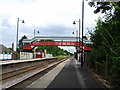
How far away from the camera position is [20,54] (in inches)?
2441

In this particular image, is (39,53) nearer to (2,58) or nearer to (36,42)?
(36,42)

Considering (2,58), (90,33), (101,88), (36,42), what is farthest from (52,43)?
(101,88)

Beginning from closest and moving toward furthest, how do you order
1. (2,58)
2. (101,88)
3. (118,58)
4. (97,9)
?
1. (118,58)
2. (101,88)
3. (97,9)
4. (2,58)

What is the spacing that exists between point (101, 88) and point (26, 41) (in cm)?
7006

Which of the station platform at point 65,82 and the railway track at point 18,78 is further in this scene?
the railway track at point 18,78

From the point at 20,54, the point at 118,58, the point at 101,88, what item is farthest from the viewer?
the point at 20,54

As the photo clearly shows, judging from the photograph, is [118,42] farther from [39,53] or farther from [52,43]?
[39,53]

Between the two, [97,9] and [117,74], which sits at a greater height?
[97,9]

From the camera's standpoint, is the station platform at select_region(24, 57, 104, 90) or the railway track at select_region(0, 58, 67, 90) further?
the railway track at select_region(0, 58, 67, 90)

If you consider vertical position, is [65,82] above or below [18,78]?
above

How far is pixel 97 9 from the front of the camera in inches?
840

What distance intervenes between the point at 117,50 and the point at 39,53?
8508 centimetres

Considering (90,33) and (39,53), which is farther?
(39,53)

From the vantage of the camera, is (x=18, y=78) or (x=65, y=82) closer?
(x=65, y=82)
